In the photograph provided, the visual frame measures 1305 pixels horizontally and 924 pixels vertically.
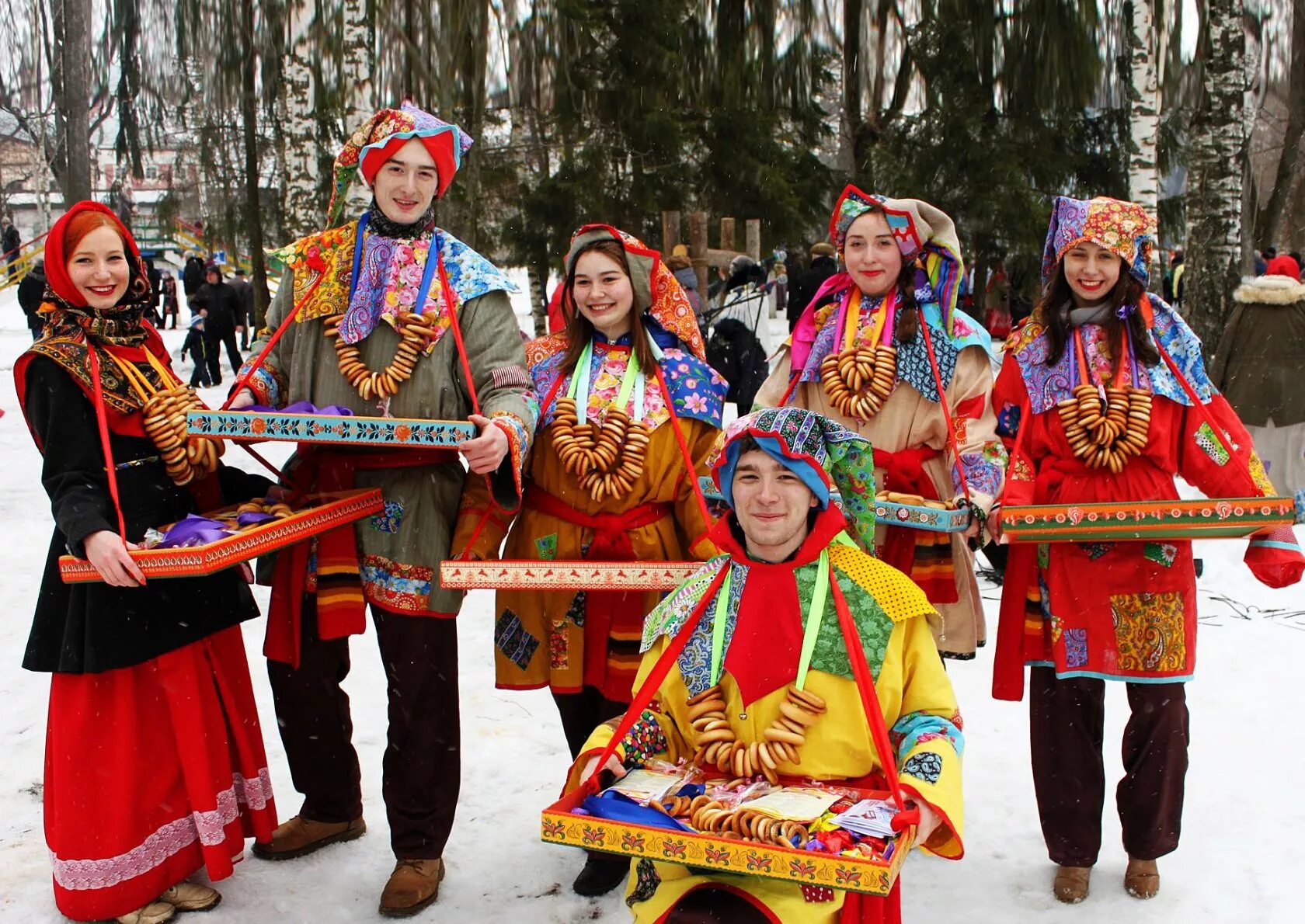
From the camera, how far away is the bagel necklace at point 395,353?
3.22 metres

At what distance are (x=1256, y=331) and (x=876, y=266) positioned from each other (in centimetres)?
563

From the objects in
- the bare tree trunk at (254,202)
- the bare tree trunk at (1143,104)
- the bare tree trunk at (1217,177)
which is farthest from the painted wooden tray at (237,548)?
the bare tree trunk at (254,202)

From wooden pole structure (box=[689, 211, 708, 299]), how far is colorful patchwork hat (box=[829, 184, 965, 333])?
20.3 feet

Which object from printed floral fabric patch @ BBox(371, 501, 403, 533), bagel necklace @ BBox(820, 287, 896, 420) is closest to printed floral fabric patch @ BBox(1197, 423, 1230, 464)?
bagel necklace @ BBox(820, 287, 896, 420)

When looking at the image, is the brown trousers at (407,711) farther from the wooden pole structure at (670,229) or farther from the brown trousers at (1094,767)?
the wooden pole structure at (670,229)

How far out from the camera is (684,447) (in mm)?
3336

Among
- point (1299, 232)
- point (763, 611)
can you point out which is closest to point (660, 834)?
point (763, 611)

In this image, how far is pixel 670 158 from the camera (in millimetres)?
13258

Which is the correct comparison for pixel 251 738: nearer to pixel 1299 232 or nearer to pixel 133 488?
pixel 133 488

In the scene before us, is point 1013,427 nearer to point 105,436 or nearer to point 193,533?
point 193,533

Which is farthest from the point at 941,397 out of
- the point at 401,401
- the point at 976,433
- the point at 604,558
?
the point at 401,401

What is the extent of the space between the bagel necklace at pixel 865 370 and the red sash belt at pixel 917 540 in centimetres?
16

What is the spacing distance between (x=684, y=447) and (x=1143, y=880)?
188 centimetres

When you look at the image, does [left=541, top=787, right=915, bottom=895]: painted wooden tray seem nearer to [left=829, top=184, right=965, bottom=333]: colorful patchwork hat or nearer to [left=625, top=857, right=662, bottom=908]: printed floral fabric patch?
[left=625, top=857, right=662, bottom=908]: printed floral fabric patch
